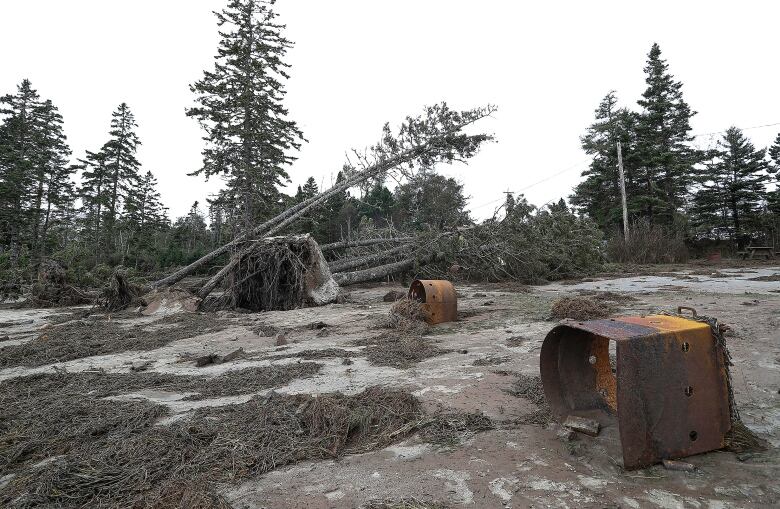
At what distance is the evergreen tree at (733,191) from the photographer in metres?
27.1

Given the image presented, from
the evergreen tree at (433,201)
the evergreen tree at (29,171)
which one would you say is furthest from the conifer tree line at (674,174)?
the evergreen tree at (29,171)

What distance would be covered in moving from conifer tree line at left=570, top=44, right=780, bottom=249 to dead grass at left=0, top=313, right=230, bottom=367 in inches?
1118

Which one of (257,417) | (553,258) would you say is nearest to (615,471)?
(257,417)

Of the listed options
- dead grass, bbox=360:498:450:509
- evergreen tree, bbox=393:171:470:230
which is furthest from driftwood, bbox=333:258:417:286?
evergreen tree, bbox=393:171:470:230

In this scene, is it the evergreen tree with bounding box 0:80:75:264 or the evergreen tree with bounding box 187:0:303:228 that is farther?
the evergreen tree with bounding box 0:80:75:264

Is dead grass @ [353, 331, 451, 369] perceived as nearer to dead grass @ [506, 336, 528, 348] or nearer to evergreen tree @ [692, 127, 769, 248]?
dead grass @ [506, 336, 528, 348]

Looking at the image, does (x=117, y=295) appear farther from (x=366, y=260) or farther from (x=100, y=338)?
(x=366, y=260)

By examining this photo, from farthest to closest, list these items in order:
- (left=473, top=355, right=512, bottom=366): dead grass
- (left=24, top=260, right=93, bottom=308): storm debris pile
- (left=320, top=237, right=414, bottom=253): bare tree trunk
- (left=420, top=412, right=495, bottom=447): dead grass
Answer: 1. (left=320, top=237, right=414, bottom=253): bare tree trunk
2. (left=24, top=260, right=93, bottom=308): storm debris pile
3. (left=473, top=355, right=512, bottom=366): dead grass
4. (left=420, top=412, right=495, bottom=447): dead grass

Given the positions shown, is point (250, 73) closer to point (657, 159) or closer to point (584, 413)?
point (584, 413)

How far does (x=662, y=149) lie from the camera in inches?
1127

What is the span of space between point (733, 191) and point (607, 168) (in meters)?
7.93

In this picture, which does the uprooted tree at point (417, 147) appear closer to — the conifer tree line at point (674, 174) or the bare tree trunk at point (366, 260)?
the bare tree trunk at point (366, 260)

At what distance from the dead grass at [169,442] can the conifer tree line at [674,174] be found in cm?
3000

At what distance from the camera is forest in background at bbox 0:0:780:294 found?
43.0 ft
